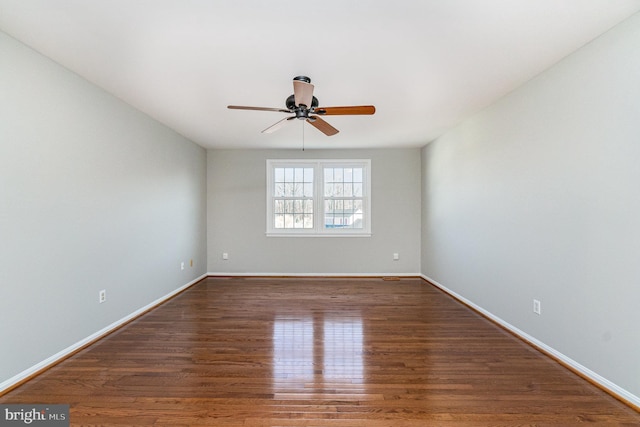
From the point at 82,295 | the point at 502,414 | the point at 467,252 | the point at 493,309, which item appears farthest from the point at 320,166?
the point at 502,414

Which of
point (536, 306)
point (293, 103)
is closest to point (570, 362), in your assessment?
point (536, 306)

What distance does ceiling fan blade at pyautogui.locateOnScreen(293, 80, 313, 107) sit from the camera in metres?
2.24

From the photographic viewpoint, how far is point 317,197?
225 inches

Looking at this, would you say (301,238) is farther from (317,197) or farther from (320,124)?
(320,124)

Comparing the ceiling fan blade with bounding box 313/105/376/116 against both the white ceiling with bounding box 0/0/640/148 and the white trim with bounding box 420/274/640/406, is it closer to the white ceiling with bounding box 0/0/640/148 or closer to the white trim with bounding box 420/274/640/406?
the white ceiling with bounding box 0/0/640/148

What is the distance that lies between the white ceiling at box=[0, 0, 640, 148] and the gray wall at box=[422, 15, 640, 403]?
10.0 inches

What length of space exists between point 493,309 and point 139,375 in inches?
135

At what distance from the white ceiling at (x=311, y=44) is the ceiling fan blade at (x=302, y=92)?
0.25m

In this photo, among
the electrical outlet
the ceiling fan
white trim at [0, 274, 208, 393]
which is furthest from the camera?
the electrical outlet

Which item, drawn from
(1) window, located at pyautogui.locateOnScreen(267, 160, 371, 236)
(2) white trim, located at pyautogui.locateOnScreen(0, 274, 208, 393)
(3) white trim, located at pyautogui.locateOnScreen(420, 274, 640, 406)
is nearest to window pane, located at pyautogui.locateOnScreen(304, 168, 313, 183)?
(1) window, located at pyautogui.locateOnScreen(267, 160, 371, 236)

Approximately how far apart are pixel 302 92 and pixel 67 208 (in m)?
2.17

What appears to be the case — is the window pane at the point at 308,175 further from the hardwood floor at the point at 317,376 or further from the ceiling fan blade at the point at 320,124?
the hardwood floor at the point at 317,376

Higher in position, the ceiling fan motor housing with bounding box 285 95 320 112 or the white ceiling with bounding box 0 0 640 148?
the white ceiling with bounding box 0 0 640 148

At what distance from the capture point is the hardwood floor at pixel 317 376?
1794 millimetres
